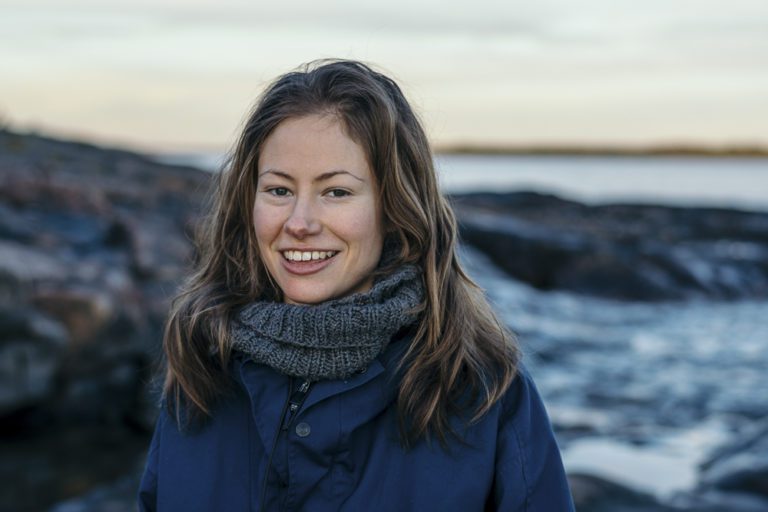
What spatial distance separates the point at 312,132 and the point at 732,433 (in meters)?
8.51

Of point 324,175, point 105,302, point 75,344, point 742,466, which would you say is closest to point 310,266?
point 324,175

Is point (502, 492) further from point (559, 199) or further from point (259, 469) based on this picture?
point (559, 199)

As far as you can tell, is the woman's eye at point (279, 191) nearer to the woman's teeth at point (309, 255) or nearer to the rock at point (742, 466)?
the woman's teeth at point (309, 255)

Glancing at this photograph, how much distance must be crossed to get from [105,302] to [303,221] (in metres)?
7.86

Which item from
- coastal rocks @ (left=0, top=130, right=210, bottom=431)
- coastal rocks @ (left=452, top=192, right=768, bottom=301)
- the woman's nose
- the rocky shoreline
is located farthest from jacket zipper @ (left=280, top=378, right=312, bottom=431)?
coastal rocks @ (left=452, top=192, right=768, bottom=301)

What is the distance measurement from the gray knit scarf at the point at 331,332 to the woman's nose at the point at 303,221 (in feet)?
0.59

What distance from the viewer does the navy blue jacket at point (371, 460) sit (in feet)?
7.53

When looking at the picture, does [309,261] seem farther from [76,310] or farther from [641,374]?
[641,374]

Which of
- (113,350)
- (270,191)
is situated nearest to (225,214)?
(270,191)

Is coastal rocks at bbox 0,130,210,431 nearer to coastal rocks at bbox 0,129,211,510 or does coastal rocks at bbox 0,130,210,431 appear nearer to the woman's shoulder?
coastal rocks at bbox 0,129,211,510

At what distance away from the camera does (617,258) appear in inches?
770

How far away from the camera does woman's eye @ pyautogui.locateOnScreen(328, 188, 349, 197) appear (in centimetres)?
240

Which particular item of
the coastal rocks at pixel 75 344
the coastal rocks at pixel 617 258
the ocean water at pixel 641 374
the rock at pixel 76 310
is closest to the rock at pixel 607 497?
the ocean water at pixel 641 374

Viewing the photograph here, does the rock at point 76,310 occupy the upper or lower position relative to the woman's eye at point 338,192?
lower
